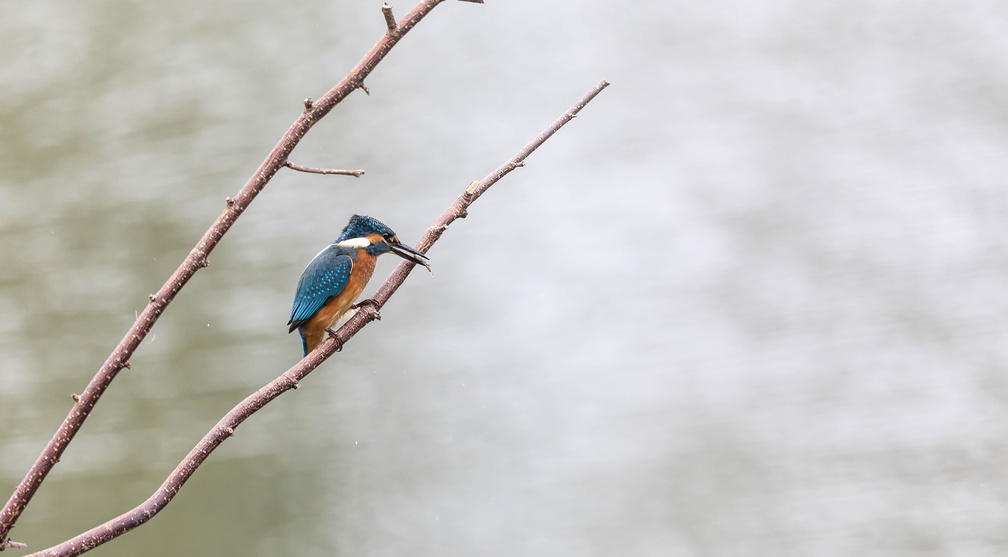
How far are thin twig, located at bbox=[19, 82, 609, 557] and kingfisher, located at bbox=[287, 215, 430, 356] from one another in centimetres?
47

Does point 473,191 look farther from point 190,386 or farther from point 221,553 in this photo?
point 190,386

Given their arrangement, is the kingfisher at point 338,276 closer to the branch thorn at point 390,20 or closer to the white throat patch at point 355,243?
the white throat patch at point 355,243

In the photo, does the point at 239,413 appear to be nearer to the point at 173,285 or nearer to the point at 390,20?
the point at 173,285

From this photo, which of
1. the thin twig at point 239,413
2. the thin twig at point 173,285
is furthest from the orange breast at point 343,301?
the thin twig at point 173,285

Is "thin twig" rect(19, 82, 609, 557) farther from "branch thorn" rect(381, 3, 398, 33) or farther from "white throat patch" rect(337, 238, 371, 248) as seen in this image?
"white throat patch" rect(337, 238, 371, 248)

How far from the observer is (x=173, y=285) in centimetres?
70

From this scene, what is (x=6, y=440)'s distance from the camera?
170 inches

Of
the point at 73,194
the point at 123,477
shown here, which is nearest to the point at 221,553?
the point at 123,477

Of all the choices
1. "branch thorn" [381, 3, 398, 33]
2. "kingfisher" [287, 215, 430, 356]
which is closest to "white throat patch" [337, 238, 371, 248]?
"kingfisher" [287, 215, 430, 356]

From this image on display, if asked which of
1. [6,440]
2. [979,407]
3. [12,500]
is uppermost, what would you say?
[979,407]

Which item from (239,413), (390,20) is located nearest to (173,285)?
(239,413)

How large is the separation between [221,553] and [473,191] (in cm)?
325

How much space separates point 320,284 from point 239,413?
74 centimetres

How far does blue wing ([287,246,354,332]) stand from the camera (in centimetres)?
143
